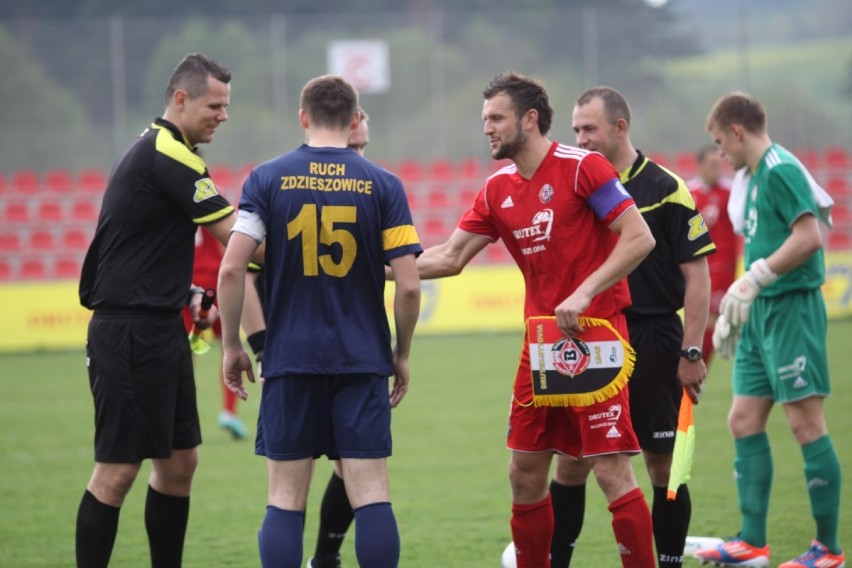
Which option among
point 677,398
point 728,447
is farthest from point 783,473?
point 677,398

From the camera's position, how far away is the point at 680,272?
18.9ft

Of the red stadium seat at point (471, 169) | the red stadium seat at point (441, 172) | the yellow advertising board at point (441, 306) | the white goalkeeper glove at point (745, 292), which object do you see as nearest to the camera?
the white goalkeeper glove at point (745, 292)

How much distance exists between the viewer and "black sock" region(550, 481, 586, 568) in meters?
5.72

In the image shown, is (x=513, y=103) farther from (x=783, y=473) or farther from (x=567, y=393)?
(x=783, y=473)

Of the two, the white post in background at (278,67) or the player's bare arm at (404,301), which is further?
the white post in background at (278,67)

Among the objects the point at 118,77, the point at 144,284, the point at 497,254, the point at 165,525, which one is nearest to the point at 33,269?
the point at 118,77

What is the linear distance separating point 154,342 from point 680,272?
2.45m

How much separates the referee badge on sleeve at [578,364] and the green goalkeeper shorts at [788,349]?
152 cm

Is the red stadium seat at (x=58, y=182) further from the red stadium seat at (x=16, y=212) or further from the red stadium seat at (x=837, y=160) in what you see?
the red stadium seat at (x=837, y=160)

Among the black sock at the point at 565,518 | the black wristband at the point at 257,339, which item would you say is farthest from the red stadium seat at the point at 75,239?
the black wristband at the point at 257,339

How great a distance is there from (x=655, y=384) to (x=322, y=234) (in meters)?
1.88

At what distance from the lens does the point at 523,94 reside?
5109mm

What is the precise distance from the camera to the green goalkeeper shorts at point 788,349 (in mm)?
6219

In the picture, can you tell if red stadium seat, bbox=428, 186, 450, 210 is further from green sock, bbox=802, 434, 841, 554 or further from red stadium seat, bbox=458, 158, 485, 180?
green sock, bbox=802, 434, 841, 554
